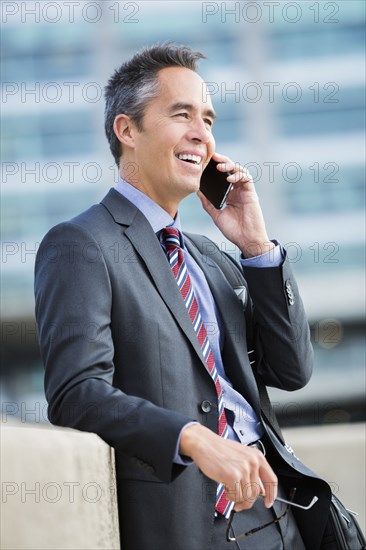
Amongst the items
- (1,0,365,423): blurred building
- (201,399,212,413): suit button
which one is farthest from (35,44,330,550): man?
(1,0,365,423): blurred building

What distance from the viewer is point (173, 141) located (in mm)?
1817

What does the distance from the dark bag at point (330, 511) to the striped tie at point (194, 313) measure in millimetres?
145

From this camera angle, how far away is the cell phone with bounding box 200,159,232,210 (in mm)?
1944

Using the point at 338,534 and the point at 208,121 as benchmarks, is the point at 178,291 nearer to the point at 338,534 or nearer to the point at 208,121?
the point at 208,121

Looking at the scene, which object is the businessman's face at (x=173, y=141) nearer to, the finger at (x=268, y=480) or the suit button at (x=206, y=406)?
the suit button at (x=206, y=406)

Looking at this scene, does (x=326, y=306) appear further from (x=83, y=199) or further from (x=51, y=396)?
(x=51, y=396)

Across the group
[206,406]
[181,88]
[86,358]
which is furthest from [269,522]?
[181,88]

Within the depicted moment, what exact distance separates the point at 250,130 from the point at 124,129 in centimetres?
1704

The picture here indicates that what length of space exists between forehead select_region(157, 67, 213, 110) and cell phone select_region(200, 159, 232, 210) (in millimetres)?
151

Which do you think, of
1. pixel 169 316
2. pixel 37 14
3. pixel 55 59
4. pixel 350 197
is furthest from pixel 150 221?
pixel 350 197

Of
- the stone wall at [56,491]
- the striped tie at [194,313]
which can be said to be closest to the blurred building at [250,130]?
the striped tie at [194,313]

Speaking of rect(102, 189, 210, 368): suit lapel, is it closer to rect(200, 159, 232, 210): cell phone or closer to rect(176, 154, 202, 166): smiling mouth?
rect(176, 154, 202, 166): smiling mouth

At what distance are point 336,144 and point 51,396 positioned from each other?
2766 centimetres

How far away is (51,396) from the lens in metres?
1.48
